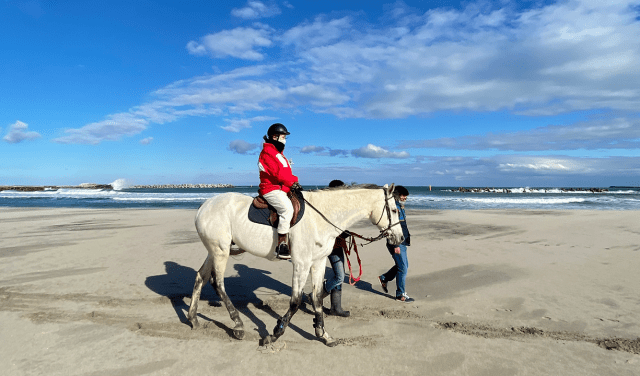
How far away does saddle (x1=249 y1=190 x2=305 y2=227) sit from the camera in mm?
4488

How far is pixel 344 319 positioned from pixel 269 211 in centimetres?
222

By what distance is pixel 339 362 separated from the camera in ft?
13.0

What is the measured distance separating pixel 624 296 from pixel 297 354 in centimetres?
637

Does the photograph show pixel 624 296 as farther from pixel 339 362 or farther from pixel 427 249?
pixel 339 362

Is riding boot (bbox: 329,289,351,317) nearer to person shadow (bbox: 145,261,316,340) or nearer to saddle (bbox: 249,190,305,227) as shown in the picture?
person shadow (bbox: 145,261,316,340)

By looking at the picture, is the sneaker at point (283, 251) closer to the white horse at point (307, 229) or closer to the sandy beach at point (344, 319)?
the white horse at point (307, 229)

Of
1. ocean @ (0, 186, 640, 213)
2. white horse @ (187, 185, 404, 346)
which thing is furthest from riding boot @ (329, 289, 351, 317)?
ocean @ (0, 186, 640, 213)

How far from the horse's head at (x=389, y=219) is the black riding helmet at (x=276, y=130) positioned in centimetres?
170

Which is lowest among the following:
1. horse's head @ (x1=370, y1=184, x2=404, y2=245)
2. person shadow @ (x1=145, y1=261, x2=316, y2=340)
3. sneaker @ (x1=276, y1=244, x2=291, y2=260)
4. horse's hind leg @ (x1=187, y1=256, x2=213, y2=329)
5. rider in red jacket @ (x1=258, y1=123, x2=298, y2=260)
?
person shadow @ (x1=145, y1=261, x2=316, y2=340)

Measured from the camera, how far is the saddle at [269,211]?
14.7ft

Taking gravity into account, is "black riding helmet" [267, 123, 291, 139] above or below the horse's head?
above

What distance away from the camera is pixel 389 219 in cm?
471

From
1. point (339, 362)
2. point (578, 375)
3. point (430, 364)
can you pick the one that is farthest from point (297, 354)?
point (578, 375)

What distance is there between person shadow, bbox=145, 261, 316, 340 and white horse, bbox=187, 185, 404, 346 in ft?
1.80
